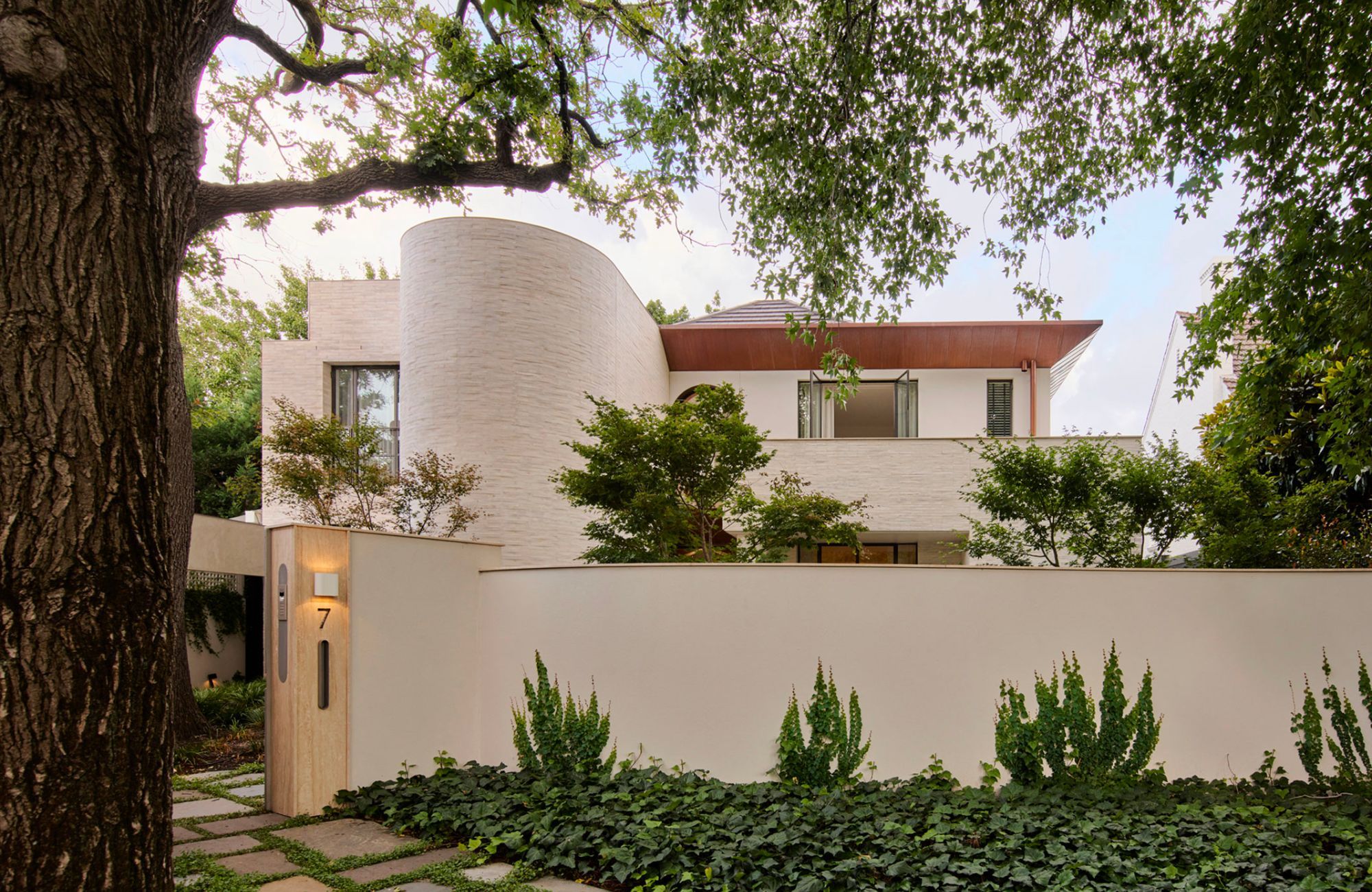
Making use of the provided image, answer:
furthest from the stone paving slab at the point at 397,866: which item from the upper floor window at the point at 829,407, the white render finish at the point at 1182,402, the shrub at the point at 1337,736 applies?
the white render finish at the point at 1182,402

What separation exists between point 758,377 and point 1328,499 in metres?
8.15

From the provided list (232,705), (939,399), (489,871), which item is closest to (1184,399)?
(939,399)

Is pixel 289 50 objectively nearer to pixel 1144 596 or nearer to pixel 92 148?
pixel 92 148

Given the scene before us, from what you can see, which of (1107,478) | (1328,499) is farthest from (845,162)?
(1328,499)

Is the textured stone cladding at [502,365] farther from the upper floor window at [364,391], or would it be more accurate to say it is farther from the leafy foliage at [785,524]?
the leafy foliage at [785,524]

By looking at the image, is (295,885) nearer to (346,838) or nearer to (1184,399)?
(346,838)

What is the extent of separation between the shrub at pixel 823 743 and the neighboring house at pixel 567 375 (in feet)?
13.1

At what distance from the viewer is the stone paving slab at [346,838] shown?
181 inches

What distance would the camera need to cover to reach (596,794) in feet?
17.1

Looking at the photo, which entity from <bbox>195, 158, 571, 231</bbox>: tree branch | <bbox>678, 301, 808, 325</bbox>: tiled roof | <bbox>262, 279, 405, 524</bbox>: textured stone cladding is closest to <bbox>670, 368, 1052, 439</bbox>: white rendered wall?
<bbox>678, 301, 808, 325</bbox>: tiled roof

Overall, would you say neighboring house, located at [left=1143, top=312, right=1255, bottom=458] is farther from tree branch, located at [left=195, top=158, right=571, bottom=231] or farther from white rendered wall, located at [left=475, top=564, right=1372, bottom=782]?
tree branch, located at [left=195, top=158, right=571, bottom=231]

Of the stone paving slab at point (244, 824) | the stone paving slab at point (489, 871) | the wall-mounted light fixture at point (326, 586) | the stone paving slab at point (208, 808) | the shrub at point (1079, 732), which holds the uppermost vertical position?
the wall-mounted light fixture at point (326, 586)

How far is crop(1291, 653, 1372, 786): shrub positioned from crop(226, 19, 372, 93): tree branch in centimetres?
1147

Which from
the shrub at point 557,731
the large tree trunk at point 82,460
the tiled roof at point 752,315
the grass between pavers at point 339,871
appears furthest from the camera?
the tiled roof at point 752,315
